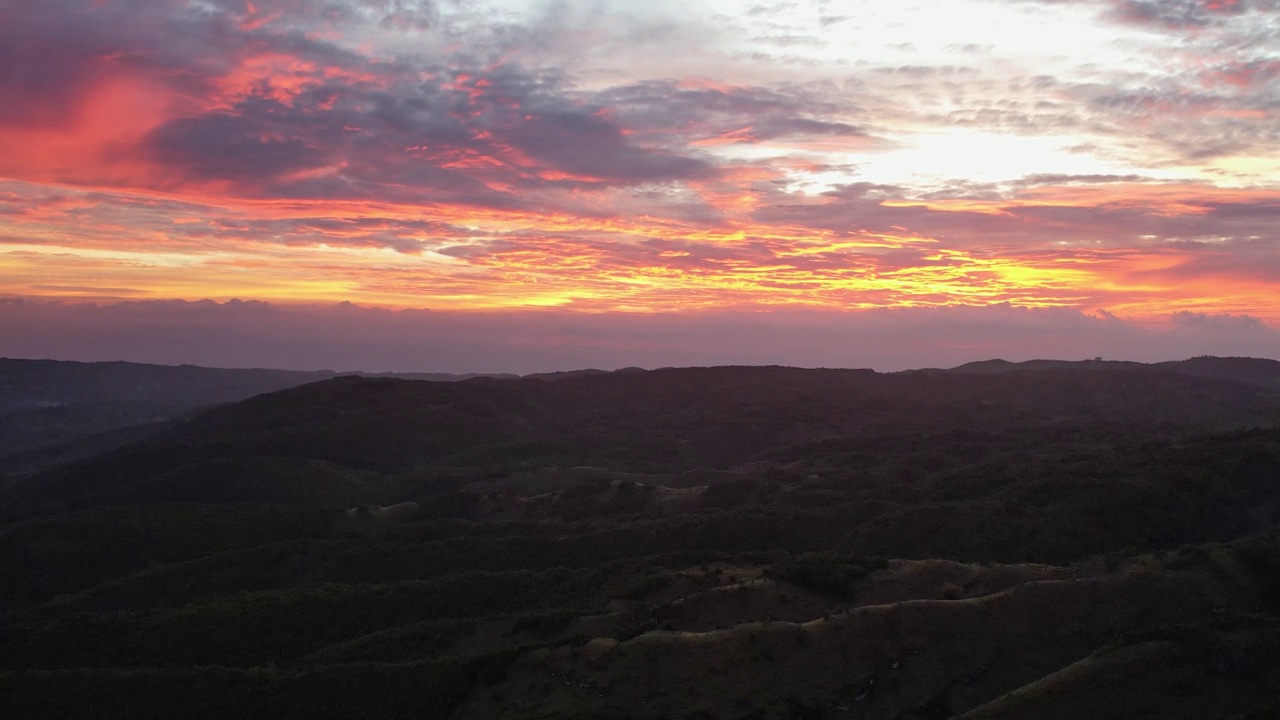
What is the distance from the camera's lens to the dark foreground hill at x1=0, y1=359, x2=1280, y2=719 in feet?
94.3

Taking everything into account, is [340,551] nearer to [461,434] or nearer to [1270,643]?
[1270,643]

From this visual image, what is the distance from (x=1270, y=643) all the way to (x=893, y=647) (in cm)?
1105

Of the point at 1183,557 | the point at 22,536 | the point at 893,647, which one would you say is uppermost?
the point at 1183,557

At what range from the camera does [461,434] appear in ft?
451

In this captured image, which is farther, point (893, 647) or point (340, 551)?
point (340, 551)

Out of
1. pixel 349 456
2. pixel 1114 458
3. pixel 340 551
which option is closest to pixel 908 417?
pixel 1114 458

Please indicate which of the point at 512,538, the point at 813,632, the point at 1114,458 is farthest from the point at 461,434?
the point at 813,632

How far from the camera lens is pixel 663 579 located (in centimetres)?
4391

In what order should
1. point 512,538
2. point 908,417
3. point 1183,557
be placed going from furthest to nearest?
point 908,417, point 512,538, point 1183,557

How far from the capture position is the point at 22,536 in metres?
70.8

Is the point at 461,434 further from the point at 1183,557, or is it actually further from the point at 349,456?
the point at 1183,557

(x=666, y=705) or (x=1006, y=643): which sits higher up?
(x=1006, y=643)

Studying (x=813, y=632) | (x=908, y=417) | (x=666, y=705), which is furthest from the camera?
(x=908, y=417)

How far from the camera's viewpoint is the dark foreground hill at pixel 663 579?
2873cm
